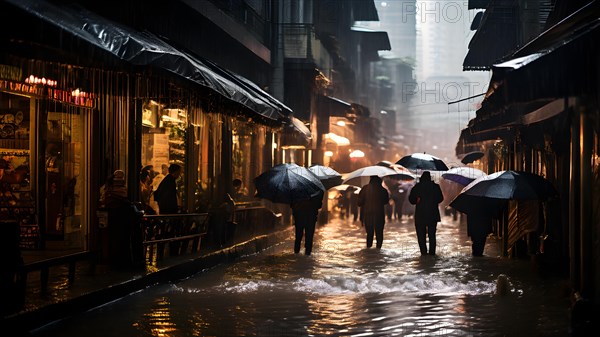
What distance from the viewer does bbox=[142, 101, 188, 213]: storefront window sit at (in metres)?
20.8

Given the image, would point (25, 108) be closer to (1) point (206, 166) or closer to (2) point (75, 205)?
(2) point (75, 205)

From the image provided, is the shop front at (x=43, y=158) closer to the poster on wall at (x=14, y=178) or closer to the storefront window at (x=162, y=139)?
the poster on wall at (x=14, y=178)

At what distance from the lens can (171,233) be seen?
17203 mm

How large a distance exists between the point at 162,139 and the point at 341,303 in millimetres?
10346

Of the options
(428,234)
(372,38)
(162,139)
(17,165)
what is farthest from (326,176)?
(372,38)

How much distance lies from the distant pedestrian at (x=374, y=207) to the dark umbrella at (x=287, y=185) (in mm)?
3413

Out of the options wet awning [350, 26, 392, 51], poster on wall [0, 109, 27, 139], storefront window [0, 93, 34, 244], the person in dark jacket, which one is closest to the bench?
storefront window [0, 93, 34, 244]

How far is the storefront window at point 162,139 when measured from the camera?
20.8m

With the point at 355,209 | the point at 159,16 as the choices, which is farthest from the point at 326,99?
the point at 159,16

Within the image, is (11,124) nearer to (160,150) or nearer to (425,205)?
(160,150)

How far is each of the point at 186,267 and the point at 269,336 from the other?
21.3 feet

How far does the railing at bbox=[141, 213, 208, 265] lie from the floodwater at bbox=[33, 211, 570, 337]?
0.90 m

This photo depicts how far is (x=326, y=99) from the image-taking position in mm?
43625

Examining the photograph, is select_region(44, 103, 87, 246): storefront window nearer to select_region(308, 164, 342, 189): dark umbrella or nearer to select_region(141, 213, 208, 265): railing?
select_region(141, 213, 208, 265): railing
